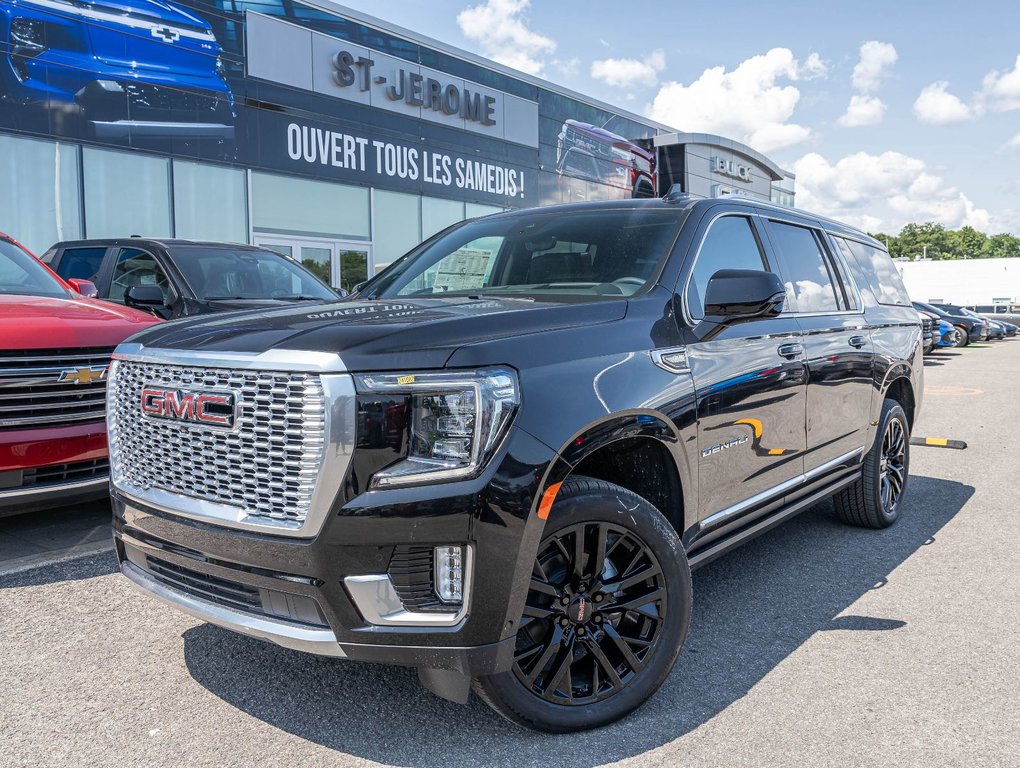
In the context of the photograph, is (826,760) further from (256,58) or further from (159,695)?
(256,58)

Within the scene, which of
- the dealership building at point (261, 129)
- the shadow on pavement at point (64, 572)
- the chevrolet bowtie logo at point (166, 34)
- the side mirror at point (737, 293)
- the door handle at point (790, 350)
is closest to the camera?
the side mirror at point (737, 293)

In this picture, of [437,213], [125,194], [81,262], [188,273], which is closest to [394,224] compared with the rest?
[437,213]

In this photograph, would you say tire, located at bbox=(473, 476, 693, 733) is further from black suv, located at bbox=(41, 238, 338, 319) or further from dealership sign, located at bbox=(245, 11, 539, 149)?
dealership sign, located at bbox=(245, 11, 539, 149)

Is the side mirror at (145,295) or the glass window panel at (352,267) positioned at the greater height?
the glass window panel at (352,267)

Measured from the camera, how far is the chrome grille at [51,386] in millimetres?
4465

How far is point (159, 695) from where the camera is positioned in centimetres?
310

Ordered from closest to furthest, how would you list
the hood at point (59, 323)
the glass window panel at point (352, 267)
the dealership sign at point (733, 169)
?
the hood at point (59, 323), the glass window panel at point (352, 267), the dealership sign at point (733, 169)

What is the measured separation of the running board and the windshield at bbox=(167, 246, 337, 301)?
445 cm

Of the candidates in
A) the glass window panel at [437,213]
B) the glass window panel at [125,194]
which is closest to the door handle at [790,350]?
the glass window panel at [125,194]

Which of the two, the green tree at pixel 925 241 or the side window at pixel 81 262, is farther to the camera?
the green tree at pixel 925 241

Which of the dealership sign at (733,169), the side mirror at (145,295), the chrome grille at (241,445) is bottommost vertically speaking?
the chrome grille at (241,445)

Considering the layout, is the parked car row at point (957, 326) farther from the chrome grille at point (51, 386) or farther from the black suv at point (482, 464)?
the chrome grille at point (51, 386)

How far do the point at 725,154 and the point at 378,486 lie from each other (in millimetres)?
37062

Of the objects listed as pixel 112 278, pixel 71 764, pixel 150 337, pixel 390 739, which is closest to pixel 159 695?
pixel 71 764
